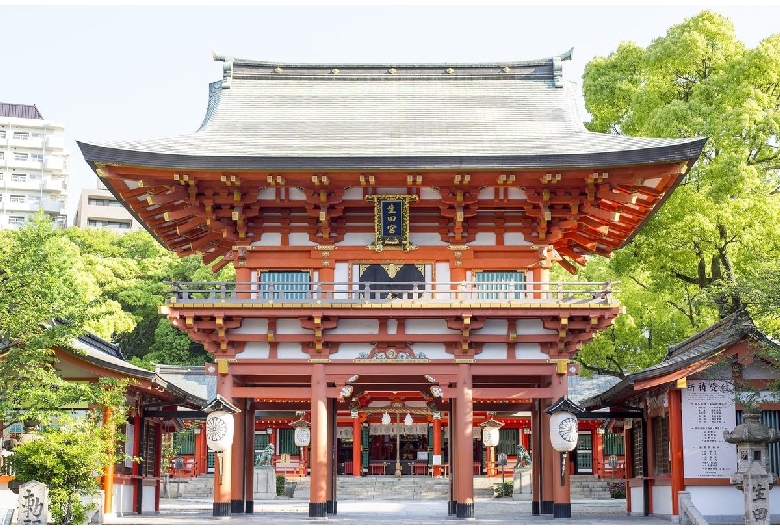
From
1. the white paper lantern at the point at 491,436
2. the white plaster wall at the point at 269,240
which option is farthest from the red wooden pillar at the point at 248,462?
the white paper lantern at the point at 491,436

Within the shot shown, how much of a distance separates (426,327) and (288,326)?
120 inches

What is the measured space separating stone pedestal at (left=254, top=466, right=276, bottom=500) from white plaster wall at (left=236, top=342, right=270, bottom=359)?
1655 cm

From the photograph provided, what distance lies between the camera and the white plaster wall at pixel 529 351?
22359 mm

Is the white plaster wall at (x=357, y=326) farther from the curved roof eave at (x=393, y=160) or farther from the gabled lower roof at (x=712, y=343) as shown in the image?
the gabled lower roof at (x=712, y=343)

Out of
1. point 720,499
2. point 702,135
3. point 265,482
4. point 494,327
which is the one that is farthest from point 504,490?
point 720,499

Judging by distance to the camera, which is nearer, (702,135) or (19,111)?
(702,135)

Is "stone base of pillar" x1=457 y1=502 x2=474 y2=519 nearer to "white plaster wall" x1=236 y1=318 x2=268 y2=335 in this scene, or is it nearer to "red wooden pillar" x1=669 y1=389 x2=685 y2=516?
"red wooden pillar" x1=669 y1=389 x2=685 y2=516

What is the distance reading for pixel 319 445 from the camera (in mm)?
21719

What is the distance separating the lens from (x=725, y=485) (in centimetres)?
2091

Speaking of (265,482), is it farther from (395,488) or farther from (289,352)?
(289,352)

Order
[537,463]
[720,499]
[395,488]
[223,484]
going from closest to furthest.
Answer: [720,499]
[223,484]
[537,463]
[395,488]

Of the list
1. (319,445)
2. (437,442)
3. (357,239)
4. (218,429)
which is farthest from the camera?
(437,442)

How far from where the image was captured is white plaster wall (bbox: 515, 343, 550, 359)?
2236 cm

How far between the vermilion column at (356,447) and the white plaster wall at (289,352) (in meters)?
21.4
